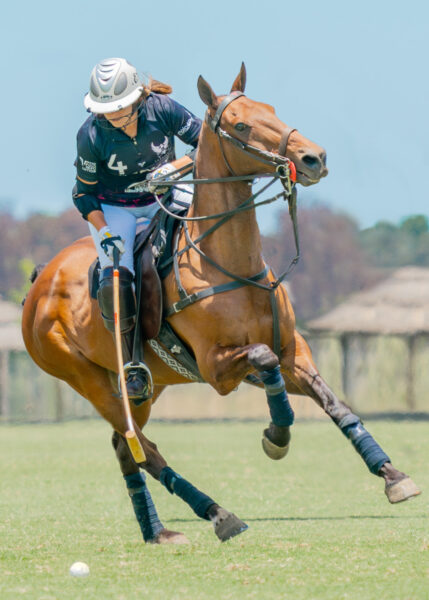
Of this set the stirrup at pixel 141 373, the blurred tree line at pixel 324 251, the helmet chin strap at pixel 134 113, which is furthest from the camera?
the blurred tree line at pixel 324 251

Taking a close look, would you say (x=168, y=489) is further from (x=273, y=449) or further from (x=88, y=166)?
(x=88, y=166)

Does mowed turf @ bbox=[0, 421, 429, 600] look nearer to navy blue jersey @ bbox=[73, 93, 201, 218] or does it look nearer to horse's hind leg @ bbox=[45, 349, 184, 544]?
horse's hind leg @ bbox=[45, 349, 184, 544]

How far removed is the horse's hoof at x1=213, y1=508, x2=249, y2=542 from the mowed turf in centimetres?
11

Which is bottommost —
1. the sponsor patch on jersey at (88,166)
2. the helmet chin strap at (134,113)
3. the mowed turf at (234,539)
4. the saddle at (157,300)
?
the mowed turf at (234,539)

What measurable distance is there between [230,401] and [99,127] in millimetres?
24087

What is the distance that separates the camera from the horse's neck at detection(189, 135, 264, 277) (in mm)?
7832

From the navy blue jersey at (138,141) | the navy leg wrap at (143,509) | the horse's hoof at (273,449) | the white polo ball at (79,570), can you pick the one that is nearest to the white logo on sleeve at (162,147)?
the navy blue jersey at (138,141)

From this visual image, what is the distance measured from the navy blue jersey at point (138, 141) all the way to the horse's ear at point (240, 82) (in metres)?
0.69

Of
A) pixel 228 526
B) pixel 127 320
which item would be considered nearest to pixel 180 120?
pixel 127 320

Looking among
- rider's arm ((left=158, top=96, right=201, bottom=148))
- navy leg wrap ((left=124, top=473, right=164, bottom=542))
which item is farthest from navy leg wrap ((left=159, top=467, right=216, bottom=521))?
rider's arm ((left=158, top=96, right=201, bottom=148))

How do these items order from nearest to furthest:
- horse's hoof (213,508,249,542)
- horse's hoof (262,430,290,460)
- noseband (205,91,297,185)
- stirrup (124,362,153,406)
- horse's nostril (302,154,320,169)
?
1. horse's nostril (302,154,320,169)
2. noseband (205,91,297,185)
3. horse's hoof (213,508,249,542)
4. horse's hoof (262,430,290,460)
5. stirrup (124,362,153,406)

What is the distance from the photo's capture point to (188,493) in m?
8.62

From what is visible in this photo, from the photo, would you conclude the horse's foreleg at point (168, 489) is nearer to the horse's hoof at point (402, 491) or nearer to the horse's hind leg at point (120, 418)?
the horse's hind leg at point (120, 418)

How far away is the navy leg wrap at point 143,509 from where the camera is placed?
363 inches
